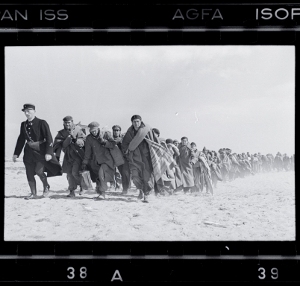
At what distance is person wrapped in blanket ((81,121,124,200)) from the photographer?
3.90 m

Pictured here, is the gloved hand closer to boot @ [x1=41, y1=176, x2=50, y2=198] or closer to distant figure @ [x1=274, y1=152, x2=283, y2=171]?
boot @ [x1=41, y1=176, x2=50, y2=198]

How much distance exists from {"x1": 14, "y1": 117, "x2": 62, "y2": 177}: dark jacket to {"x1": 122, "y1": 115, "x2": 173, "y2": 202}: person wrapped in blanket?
78 cm

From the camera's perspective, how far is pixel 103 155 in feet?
12.9

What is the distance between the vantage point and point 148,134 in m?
3.89

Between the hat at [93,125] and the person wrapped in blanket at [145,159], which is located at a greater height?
the hat at [93,125]

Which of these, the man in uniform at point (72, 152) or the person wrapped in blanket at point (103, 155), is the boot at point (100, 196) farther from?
the man in uniform at point (72, 152)

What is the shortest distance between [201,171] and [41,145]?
174cm

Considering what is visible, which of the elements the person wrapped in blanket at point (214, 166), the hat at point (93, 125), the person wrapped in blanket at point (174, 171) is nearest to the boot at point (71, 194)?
the hat at point (93, 125)

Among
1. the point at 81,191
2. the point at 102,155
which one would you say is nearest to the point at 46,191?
the point at 81,191

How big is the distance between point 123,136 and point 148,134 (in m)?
0.27

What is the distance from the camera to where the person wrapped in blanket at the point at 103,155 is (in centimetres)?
390

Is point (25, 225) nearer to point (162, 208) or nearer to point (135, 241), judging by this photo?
point (135, 241)
